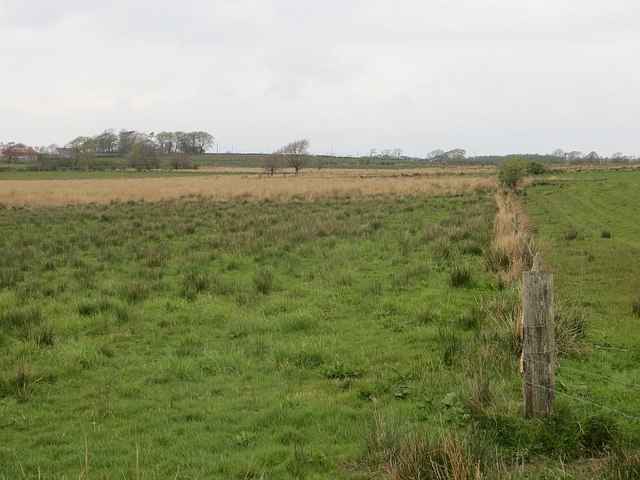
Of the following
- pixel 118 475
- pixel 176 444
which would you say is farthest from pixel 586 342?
pixel 118 475

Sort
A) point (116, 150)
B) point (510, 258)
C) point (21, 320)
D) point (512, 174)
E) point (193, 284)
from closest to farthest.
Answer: point (21, 320)
point (193, 284)
point (510, 258)
point (512, 174)
point (116, 150)

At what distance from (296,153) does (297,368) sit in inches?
4036

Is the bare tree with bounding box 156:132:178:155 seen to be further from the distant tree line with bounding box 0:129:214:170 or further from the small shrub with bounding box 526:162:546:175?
the small shrub with bounding box 526:162:546:175

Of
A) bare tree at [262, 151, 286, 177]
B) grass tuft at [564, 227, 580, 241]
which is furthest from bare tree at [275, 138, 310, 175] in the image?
grass tuft at [564, 227, 580, 241]

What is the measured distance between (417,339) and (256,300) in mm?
3305

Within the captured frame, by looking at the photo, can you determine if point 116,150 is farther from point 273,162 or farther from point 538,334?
point 538,334

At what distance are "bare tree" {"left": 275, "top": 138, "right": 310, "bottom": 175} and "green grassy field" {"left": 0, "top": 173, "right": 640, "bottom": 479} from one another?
8490cm

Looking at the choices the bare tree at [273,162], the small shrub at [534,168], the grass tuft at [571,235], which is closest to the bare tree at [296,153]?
the bare tree at [273,162]

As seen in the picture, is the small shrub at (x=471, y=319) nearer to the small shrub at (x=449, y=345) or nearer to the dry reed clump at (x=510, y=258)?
the small shrub at (x=449, y=345)

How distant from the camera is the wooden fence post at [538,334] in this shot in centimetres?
413

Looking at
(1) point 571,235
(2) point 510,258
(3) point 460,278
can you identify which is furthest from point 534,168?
(3) point 460,278

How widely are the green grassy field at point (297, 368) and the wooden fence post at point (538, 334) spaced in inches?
12.1

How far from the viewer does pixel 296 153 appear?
107 metres

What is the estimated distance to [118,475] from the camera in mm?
3979
